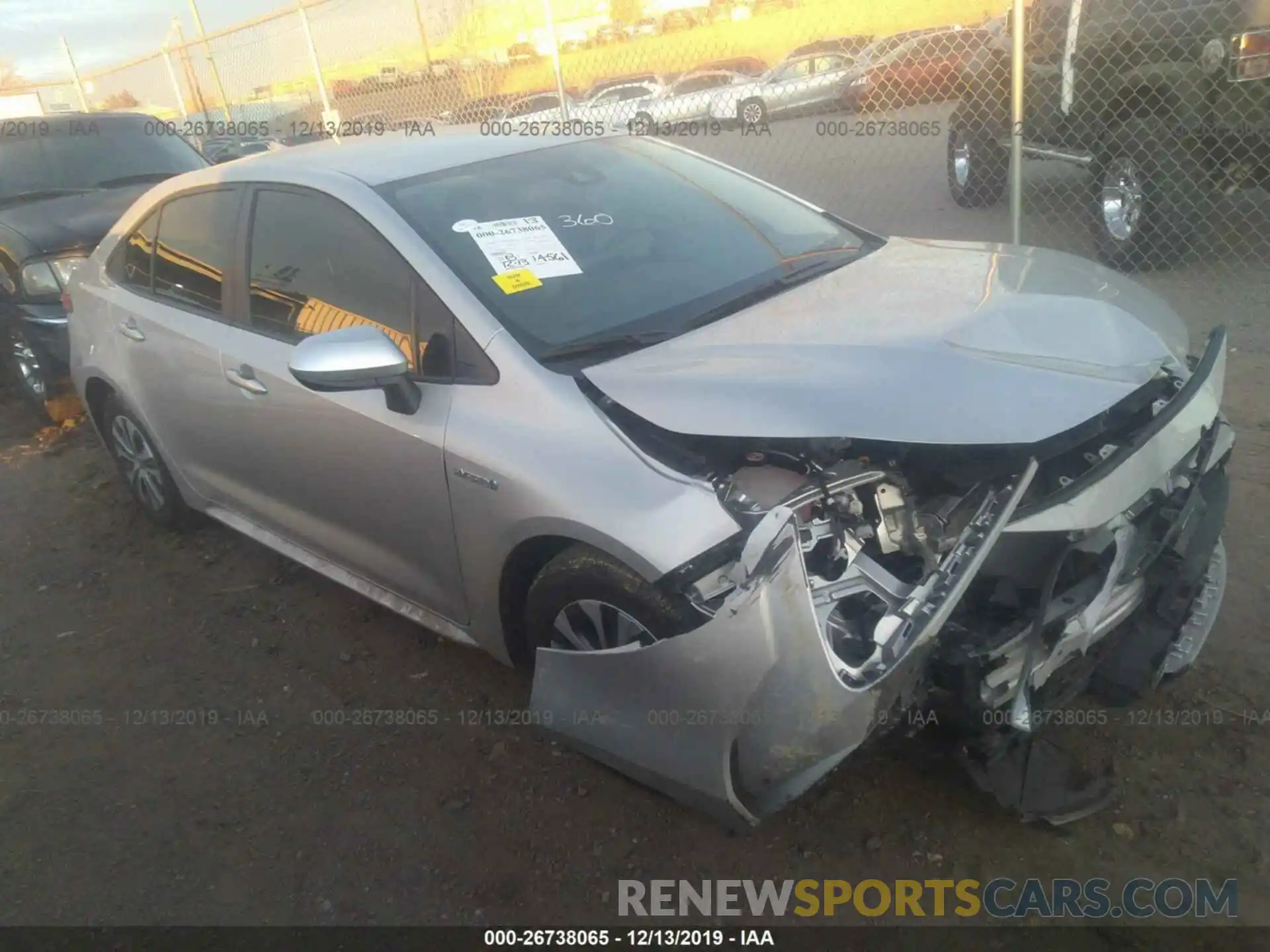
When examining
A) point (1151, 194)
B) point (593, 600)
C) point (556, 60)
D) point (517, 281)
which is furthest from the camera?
point (556, 60)

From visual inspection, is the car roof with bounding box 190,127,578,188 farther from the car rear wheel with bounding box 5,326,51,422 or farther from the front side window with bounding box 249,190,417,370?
the car rear wheel with bounding box 5,326,51,422

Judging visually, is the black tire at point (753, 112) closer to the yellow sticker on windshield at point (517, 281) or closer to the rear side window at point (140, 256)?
the rear side window at point (140, 256)

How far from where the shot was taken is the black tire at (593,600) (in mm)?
2309

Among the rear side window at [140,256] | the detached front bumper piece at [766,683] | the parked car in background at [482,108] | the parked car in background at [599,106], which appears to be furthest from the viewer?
the parked car in background at [482,108]

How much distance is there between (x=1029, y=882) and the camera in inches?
92.5

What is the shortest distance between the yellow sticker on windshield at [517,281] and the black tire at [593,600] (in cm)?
82

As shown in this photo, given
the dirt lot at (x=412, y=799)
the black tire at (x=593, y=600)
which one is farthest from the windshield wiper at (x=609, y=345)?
the dirt lot at (x=412, y=799)

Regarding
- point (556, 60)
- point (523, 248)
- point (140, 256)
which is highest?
point (556, 60)

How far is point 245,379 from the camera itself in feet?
11.1

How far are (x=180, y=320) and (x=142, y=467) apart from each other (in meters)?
1.10

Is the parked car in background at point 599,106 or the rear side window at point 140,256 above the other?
the rear side window at point 140,256

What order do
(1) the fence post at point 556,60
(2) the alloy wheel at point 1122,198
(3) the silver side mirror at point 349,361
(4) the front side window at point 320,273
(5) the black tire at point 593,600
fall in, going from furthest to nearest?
(1) the fence post at point 556,60, (2) the alloy wheel at point 1122,198, (4) the front side window at point 320,273, (3) the silver side mirror at point 349,361, (5) the black tire at point 593,600

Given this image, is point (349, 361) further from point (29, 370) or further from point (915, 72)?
→ point (915, 72)

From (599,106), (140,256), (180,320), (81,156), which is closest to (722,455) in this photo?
(180,320)
